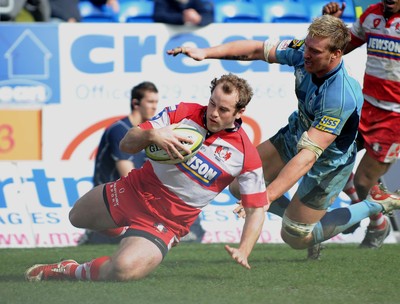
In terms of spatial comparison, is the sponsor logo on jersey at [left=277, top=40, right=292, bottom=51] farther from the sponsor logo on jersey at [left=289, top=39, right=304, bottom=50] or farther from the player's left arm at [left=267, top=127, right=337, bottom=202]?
the player's left arm at [left=267, top=127, right=337, bottom=202]

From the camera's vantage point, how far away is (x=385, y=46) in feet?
29.7

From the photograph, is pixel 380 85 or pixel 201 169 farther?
pixel 380 85

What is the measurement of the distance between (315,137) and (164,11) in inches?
183

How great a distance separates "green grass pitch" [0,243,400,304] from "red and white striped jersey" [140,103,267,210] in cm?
71

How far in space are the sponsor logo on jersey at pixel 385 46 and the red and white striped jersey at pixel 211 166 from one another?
248 centimetres

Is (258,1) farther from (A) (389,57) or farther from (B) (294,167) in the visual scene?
(B) (294,167)

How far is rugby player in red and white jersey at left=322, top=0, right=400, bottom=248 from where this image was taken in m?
9.00

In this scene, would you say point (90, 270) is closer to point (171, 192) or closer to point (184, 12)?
point (171, 192)

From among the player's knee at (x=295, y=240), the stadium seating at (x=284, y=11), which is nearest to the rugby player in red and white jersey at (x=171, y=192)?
the player's knee at (x=295, y=240)

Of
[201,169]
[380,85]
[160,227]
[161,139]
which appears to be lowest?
[160,227]

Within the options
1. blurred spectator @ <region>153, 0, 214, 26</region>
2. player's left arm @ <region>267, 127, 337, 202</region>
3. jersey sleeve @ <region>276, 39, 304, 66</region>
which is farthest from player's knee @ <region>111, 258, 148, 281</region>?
blurred spectator @ <region>153, 0, 214, 26</region>

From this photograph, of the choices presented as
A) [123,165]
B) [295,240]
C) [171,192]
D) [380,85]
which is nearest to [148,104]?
[123,165]

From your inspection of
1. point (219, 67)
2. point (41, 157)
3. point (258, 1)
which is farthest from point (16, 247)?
point (258, 1)

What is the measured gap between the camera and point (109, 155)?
10.8 meters
